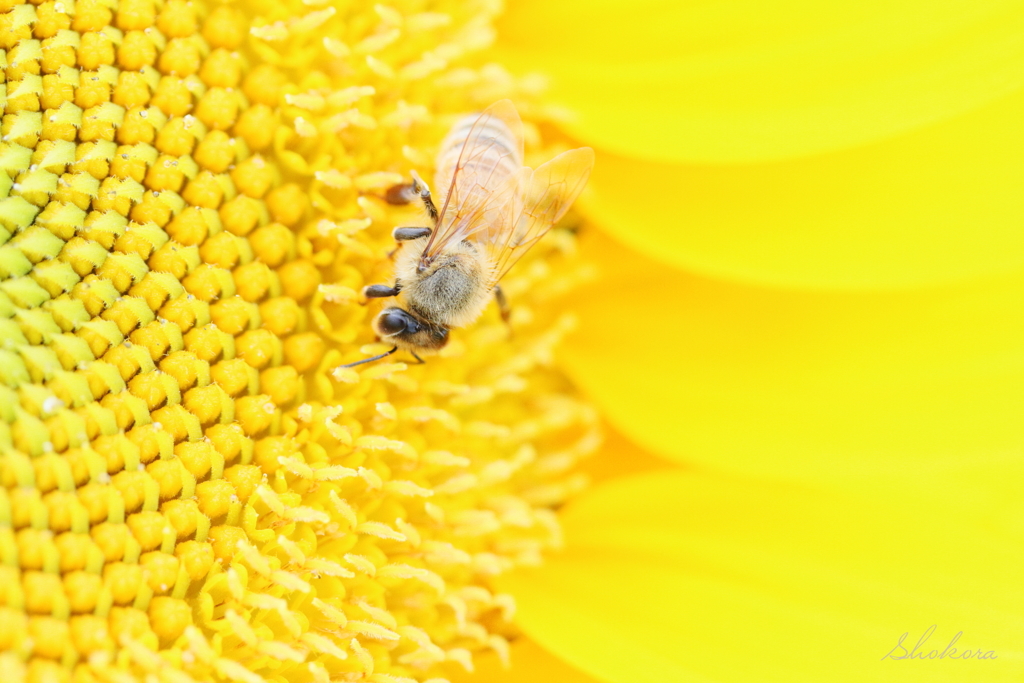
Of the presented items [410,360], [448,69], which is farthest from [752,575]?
[448,69]

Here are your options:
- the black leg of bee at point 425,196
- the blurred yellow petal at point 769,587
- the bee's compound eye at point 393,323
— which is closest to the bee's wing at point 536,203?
the black leg of bee at point 425,196

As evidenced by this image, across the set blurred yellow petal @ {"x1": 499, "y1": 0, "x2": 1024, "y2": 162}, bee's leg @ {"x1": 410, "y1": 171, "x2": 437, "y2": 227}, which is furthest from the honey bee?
blurred yellow petal @ {"x1": 499, "y1": 0, "x2": 1024, "y2": 162}

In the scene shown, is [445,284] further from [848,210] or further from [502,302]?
[848,210]

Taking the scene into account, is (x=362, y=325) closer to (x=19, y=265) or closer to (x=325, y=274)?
(x=325, y=274)

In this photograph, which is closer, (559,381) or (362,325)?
(362,325)

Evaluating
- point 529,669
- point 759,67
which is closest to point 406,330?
point 529,669

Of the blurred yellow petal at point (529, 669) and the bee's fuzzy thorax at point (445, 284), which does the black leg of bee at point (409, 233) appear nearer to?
the bee's fuzzy thorax at point (445, 284)
